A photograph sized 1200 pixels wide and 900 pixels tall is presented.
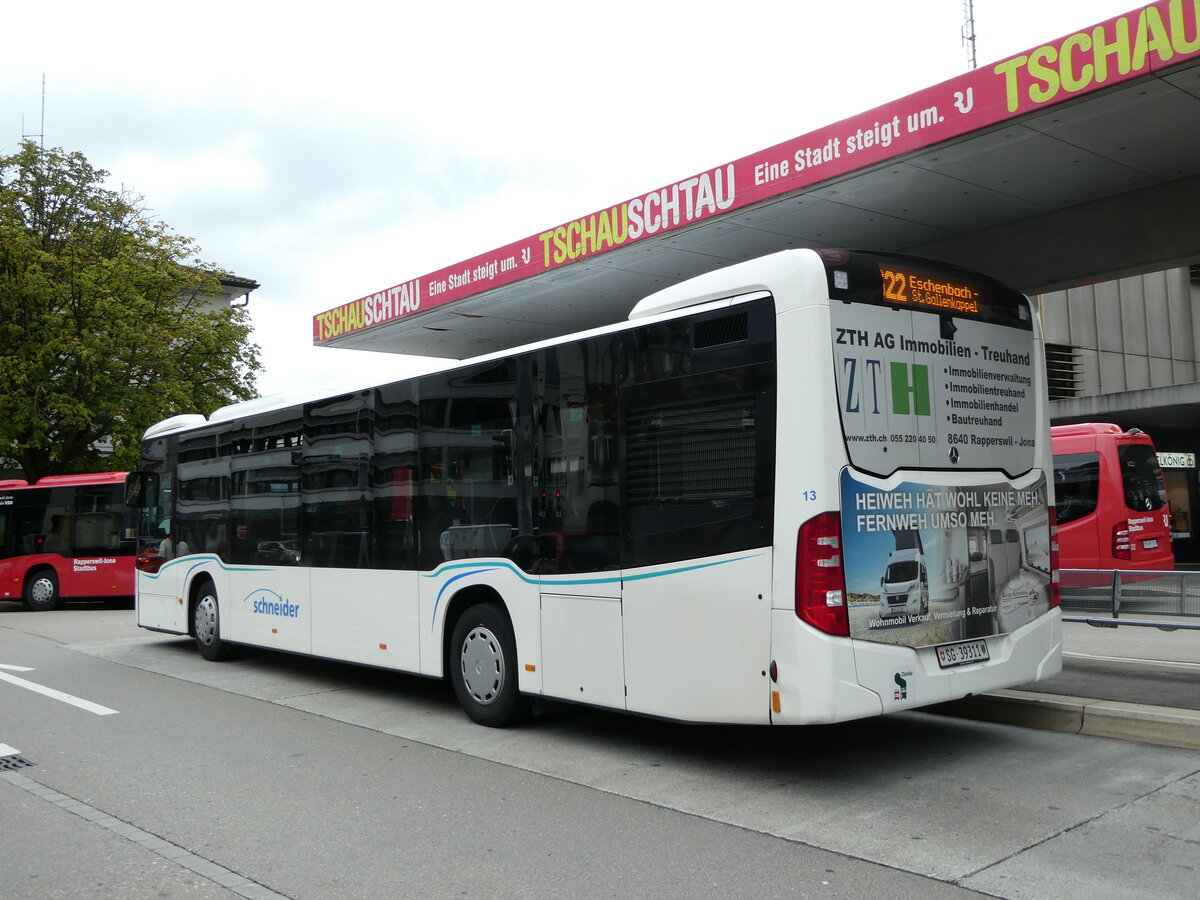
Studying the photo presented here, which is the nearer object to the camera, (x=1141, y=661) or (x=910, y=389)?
(x=910, y=389)

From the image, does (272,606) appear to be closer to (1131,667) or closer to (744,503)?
(744,503)

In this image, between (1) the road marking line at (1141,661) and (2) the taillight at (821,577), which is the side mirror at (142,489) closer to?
(2) the taillight at (821,577)

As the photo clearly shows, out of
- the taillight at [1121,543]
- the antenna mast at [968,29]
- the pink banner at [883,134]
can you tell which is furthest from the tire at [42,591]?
the antenna mast at [968,29]

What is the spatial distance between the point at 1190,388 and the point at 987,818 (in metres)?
20.0

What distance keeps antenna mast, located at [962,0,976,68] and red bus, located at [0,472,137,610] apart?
25.6 m

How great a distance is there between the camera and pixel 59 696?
10555mm

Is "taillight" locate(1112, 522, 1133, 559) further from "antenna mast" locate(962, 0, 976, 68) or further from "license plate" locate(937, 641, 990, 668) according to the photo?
"antenna mast" locate(962, 0, 976, 68)

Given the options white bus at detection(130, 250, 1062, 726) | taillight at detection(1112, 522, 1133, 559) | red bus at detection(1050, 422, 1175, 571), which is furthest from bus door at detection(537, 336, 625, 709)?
taillight at detection(1112, 522, 1133, 559)

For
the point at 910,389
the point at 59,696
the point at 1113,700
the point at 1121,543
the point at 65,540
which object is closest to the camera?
the point at 910,389

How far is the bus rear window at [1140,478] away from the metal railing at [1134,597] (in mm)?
7329

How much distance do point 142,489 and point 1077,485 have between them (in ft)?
47.9

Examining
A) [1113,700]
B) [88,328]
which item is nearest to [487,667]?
[1113,700]

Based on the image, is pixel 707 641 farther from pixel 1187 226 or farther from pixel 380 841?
pixel 1187 226

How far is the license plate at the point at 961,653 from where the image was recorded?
255 inches
